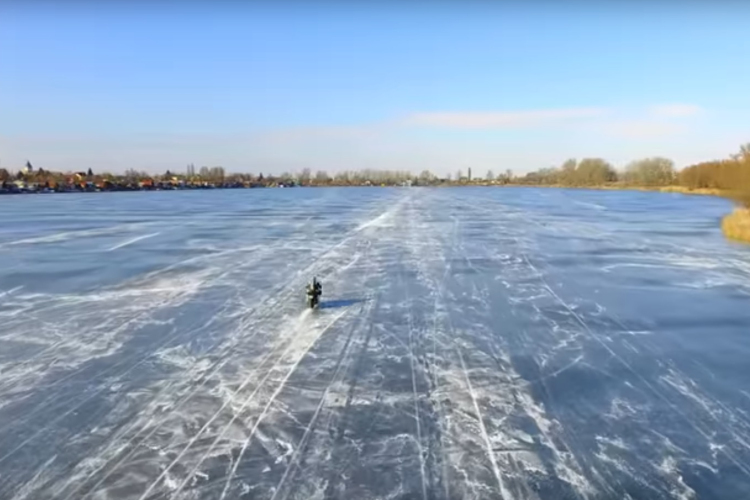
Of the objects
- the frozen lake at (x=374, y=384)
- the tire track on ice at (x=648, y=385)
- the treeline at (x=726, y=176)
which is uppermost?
the treeline at (x=726, y=176)

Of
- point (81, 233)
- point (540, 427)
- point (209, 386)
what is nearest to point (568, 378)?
point (540, 427)

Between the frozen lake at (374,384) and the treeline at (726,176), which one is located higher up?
the treeline at (726,176)

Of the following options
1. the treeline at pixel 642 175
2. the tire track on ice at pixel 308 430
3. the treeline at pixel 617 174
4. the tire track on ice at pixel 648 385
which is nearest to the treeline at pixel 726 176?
the treeline at pixel 642 175

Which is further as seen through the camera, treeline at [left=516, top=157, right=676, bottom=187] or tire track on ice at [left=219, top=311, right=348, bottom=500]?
treeline at [left=516, top=157, right=676, bottom=187]

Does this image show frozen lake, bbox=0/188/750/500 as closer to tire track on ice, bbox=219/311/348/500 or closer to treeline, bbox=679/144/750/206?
tire track on ice, bbox=219/311/348/500

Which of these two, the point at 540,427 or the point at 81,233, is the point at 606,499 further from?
the point at 81,233

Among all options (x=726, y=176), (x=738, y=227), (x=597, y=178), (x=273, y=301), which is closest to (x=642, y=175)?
(x=597, y=178)

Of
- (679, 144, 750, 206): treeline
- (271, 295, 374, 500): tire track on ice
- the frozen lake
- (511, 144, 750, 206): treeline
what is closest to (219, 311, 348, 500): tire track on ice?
the frozen lake

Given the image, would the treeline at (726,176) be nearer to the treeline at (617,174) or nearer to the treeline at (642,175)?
the treeline at (642,175)
